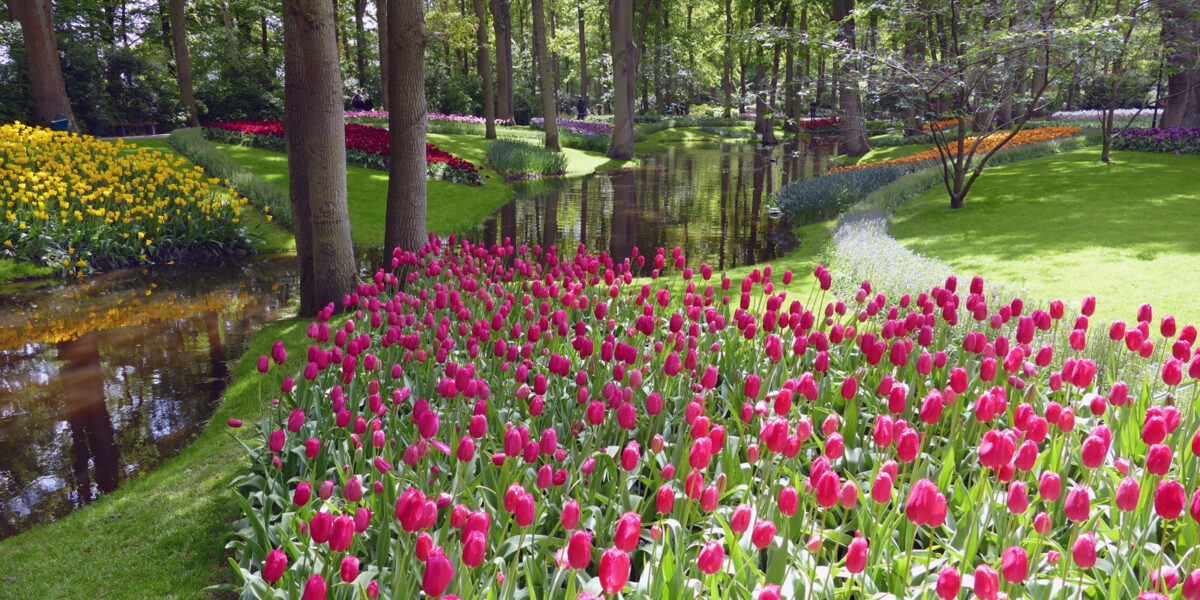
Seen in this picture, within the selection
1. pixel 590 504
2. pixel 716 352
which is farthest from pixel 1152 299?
pixel 590 504

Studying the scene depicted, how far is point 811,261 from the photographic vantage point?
1121 cm

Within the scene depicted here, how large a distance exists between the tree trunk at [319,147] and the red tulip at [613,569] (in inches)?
263

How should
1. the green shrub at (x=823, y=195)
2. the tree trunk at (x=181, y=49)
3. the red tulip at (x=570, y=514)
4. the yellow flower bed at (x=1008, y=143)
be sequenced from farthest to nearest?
the tree trunk at (x=181, y=49), the yellow flower bed at (x=1008, y=143), the green shrub at (x=823, y=195), the red tulip at (x=570, y=514)

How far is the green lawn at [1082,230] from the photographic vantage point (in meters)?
8.27

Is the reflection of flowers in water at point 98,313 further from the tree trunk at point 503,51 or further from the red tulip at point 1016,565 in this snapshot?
the tree trunk at point 503,51

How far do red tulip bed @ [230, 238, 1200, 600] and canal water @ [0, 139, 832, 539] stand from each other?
1.90 meters

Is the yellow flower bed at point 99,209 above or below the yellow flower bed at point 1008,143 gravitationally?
below

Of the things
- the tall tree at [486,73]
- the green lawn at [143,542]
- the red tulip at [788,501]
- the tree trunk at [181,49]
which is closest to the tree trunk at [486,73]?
the tall tree at [486,73]

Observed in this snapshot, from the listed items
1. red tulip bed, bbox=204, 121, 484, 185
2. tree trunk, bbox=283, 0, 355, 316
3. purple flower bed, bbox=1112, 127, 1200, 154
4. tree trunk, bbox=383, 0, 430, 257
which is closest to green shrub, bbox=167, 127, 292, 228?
red tulip bed, bbox=204, 121, 484, 185

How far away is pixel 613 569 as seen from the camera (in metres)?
1.78

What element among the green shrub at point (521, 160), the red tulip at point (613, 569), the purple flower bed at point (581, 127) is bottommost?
the red tulip at point (613, 569)

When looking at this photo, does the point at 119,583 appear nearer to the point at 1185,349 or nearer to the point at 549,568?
the point at 549,568

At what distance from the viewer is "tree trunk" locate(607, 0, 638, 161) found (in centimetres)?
2671

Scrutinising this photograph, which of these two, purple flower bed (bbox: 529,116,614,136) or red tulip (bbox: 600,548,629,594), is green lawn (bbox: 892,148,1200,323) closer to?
red tulip (bbox: 600,548,629,594)
